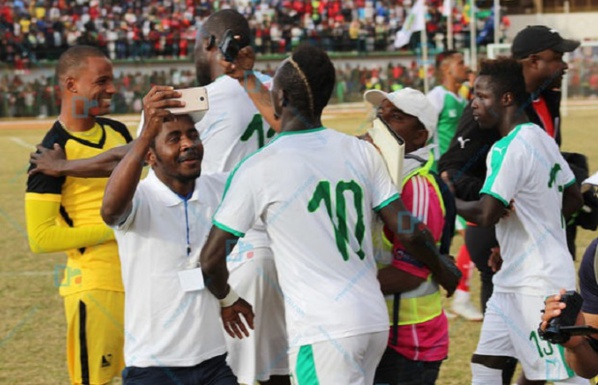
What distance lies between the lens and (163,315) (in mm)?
4070

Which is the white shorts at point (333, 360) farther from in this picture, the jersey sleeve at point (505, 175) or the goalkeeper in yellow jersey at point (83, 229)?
the jersey sleeve at point (505, 175)

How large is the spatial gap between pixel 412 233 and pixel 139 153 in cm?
108

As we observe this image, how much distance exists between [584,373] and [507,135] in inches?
60.3

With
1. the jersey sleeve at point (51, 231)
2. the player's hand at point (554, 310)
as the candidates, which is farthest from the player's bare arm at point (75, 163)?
the player's hand at point (554, 310)

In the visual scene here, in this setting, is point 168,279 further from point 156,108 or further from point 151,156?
point 156,108

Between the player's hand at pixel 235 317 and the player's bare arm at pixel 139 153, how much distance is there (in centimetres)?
67

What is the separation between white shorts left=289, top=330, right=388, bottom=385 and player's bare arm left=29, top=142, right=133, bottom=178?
1238 mm

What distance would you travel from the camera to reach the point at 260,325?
4.83m

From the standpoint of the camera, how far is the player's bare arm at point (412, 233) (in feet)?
12.7

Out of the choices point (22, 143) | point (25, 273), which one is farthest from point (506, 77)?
point (22, 143)

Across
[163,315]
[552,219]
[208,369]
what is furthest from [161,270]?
[552,219]

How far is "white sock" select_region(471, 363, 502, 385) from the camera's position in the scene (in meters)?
5.28

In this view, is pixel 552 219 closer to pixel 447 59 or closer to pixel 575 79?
pixel 447 59

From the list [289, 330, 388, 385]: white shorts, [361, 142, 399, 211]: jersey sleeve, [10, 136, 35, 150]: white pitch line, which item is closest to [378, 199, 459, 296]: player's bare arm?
[361, 142, 399, 211]: jersey sleeve
